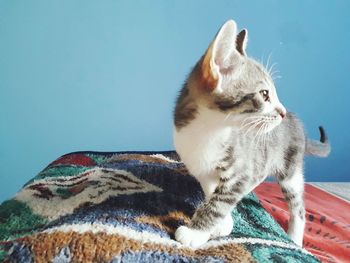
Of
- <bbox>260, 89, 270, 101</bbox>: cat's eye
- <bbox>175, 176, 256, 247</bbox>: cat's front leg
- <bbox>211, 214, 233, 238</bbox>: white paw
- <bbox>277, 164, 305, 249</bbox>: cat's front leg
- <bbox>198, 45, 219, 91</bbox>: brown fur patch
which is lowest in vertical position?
<bbox>277, 164, 305, 249</bbox>: cat's front leg

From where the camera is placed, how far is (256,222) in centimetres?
96

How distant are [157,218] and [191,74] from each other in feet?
1.11

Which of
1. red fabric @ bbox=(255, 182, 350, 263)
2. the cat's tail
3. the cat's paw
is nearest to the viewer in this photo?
the cat's paw

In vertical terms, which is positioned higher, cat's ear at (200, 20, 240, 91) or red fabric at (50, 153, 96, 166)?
cat's ear at (200, 20, 240, 91)

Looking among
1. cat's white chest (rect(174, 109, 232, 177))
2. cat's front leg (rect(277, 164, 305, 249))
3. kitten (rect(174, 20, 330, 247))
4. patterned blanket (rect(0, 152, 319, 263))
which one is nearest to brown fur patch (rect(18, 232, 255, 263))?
patterned blanket (rect(0, 152, 319, 263))

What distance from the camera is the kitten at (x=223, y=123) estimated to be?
2.63 ft

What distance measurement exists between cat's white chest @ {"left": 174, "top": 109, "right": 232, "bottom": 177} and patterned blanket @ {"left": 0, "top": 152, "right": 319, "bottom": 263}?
111mm

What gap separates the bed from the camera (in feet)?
2.00

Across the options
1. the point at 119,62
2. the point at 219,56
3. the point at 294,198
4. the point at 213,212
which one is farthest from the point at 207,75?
the point at 119,62

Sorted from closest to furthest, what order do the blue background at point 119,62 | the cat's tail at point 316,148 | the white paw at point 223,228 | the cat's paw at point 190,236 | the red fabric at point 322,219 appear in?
the cat's paw at point 190,236, the white paw at point 223,228, the red fabric at point 322,219, the cat's tail at point 316,148, the blue background at point 119,62

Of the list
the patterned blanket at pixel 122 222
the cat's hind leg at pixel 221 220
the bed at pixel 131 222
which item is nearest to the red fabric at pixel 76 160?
the bed at pixel 131 222

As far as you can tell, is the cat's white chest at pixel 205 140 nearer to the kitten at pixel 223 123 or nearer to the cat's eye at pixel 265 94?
the kitten at pixel 223 123

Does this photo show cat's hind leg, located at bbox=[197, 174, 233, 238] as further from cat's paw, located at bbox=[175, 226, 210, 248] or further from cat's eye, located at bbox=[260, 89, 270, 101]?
cat's eye, located at bbox=[260, 89, 270, 101]

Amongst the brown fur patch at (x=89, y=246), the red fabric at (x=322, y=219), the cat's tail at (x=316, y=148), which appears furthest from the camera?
the cat's tail at (x=316, y=148)
